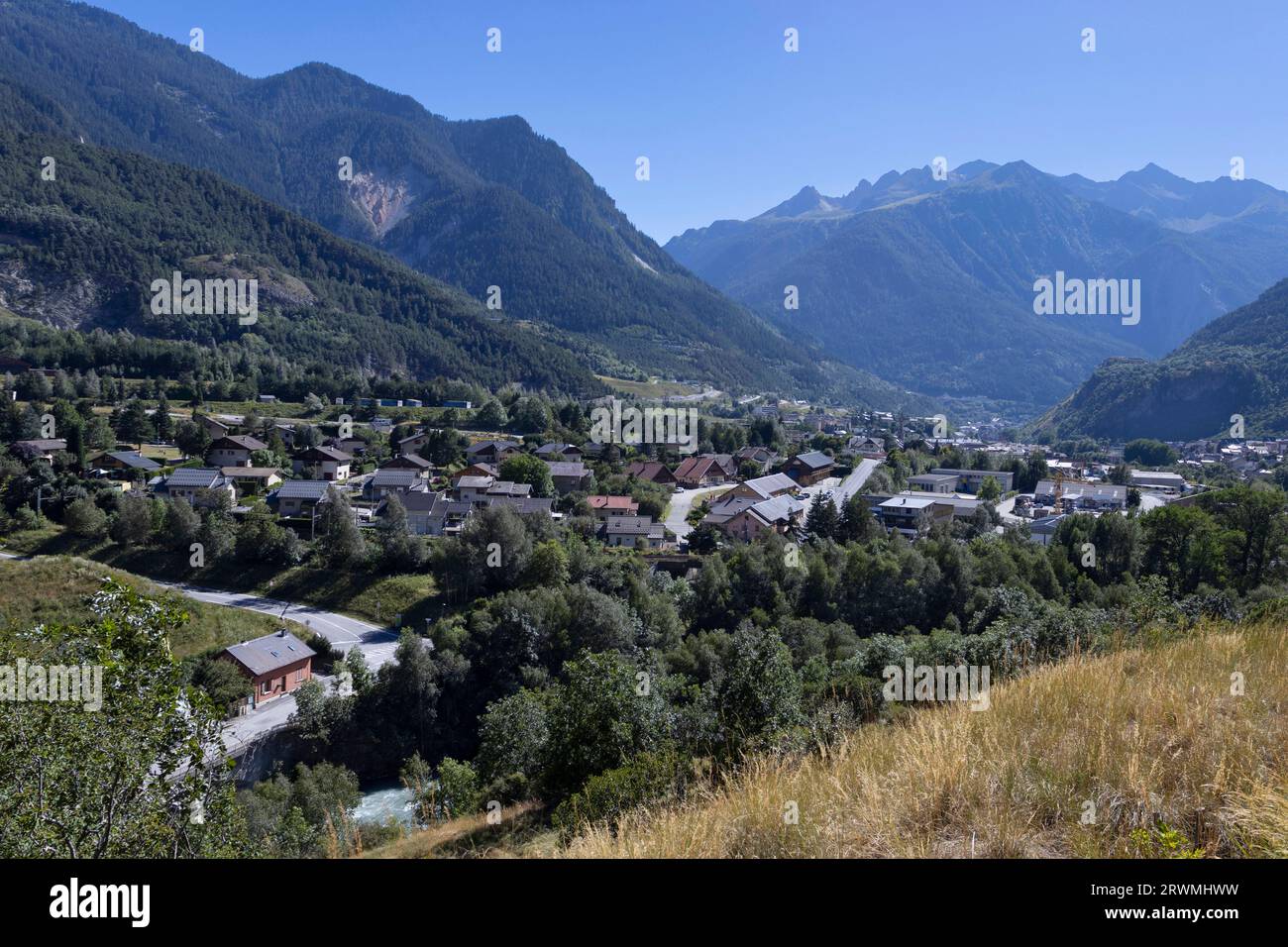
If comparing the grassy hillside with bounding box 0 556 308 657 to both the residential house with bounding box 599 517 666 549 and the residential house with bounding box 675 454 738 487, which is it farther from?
the residential house with bounding box 675 454 738 487

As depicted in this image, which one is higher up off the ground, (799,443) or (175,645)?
(799,443)

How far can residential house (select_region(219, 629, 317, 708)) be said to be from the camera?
25.6 m

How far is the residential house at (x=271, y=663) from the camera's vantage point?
25625mm

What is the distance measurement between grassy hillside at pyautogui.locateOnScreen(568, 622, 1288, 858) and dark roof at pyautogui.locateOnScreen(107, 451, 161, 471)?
50927 mm

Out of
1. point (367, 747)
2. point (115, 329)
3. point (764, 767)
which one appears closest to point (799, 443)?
point (367, 747)

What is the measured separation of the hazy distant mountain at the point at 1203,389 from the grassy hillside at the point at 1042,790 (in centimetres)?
11649

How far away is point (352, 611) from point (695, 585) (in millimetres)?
15476

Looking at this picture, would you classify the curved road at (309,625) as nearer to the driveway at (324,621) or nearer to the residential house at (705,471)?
the driveway at (324,621)

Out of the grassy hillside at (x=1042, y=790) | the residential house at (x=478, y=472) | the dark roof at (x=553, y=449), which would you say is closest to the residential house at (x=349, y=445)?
the residential house at (x=478, y=472)

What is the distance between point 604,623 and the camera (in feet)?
90.3

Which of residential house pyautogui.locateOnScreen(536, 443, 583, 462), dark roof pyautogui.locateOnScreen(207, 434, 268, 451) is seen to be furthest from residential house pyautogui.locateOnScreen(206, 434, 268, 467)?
residential house pyautogui.locateOnScreen(536, 443, 583, 462)
